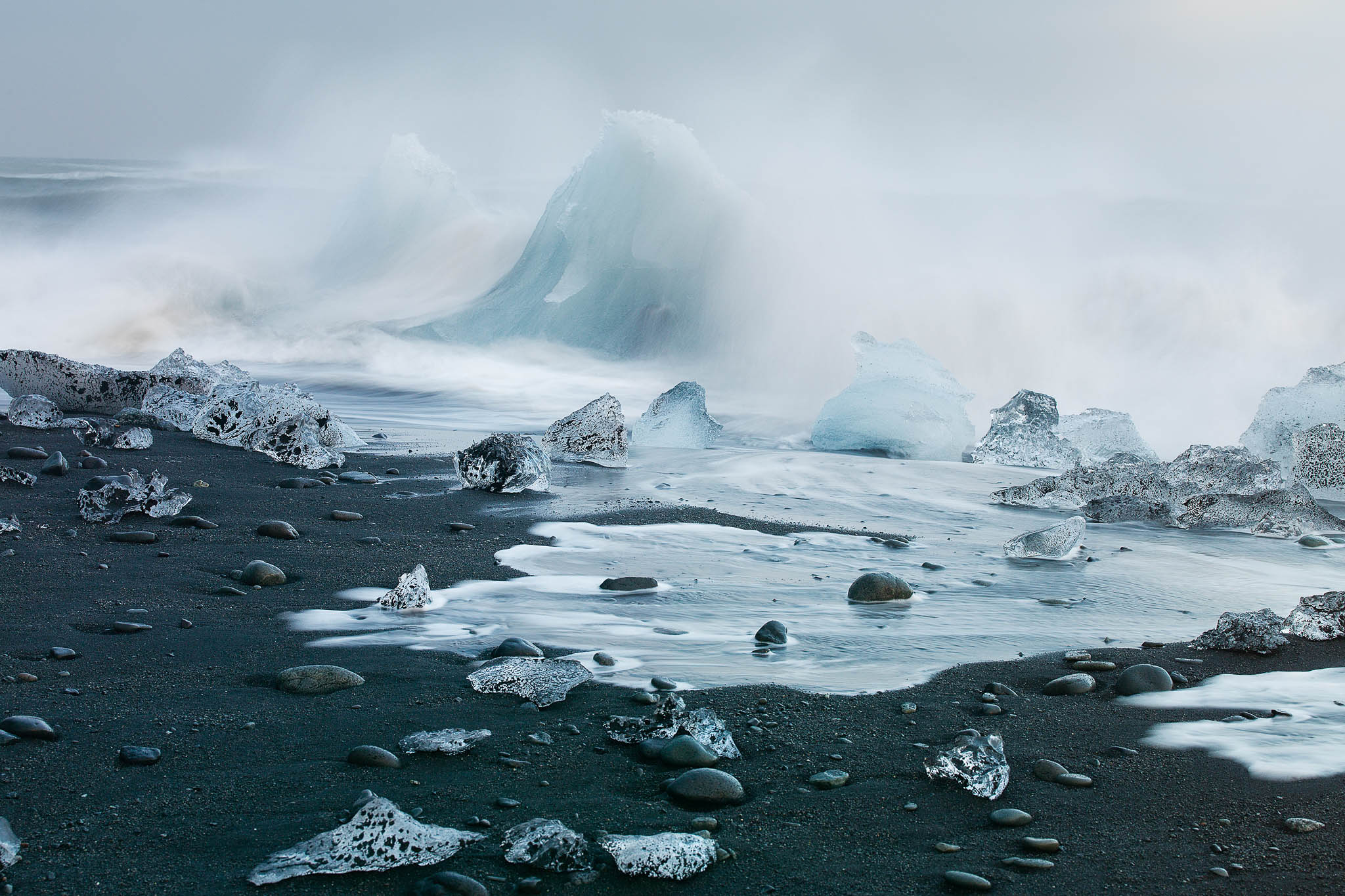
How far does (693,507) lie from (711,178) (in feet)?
30.3

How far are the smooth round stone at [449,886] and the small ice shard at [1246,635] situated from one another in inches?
90.6

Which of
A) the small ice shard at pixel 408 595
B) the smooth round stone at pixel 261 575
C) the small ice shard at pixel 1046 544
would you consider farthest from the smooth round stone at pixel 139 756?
the small ice shard at pixel 1046 544

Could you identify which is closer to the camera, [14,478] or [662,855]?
[662,855]

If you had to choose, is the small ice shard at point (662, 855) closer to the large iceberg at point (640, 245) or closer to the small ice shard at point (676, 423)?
the small ice shard at point (676, 423)

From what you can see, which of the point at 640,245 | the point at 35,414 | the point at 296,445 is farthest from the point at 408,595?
the point at 640,245

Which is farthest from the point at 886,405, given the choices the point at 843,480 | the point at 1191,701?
the point at 1191,701

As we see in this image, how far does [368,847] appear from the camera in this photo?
1651 mm

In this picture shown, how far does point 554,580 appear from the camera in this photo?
3.66 meters

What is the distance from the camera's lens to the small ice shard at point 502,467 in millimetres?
5438

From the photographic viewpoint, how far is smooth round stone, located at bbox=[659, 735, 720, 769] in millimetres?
2072

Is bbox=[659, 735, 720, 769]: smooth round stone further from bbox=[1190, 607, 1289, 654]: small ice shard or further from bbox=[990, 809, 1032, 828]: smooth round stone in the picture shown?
bbox=[1190, 607, 1289, 654]: small ice shard

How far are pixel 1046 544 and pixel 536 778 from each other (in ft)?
9.95

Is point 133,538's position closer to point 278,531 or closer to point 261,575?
point 278,531

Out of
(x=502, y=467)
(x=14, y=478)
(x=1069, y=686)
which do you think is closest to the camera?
(x=1069, y=686)
